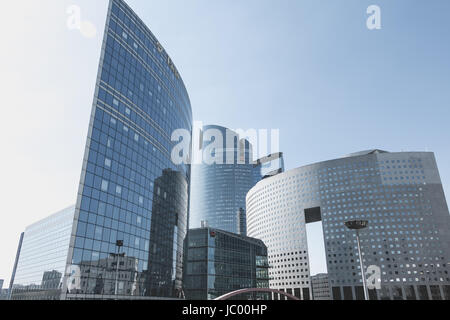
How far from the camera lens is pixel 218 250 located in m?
94.9

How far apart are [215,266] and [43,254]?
69570 millimetres

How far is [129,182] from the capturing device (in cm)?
5241

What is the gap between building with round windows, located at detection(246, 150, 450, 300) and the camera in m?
135

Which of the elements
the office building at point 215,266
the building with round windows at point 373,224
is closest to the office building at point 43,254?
the office building at point 215,266

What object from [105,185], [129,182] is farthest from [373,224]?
[105,185]

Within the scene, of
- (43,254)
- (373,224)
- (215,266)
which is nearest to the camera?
(215,266)

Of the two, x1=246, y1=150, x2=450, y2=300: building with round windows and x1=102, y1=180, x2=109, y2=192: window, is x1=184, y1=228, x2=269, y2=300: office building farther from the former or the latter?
x1=246, y1=150, x2=450, y2=300: building with round windows

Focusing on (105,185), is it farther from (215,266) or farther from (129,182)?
(215,266)

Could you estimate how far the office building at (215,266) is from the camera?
8825cm

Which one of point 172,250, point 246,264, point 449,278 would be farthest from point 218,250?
point 449,278

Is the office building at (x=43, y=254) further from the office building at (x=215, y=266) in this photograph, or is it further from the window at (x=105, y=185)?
the window at (x=105, y=185)

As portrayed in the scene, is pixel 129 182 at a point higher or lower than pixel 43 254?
higher

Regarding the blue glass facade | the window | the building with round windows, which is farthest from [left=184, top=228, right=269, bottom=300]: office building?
the building with round windows
